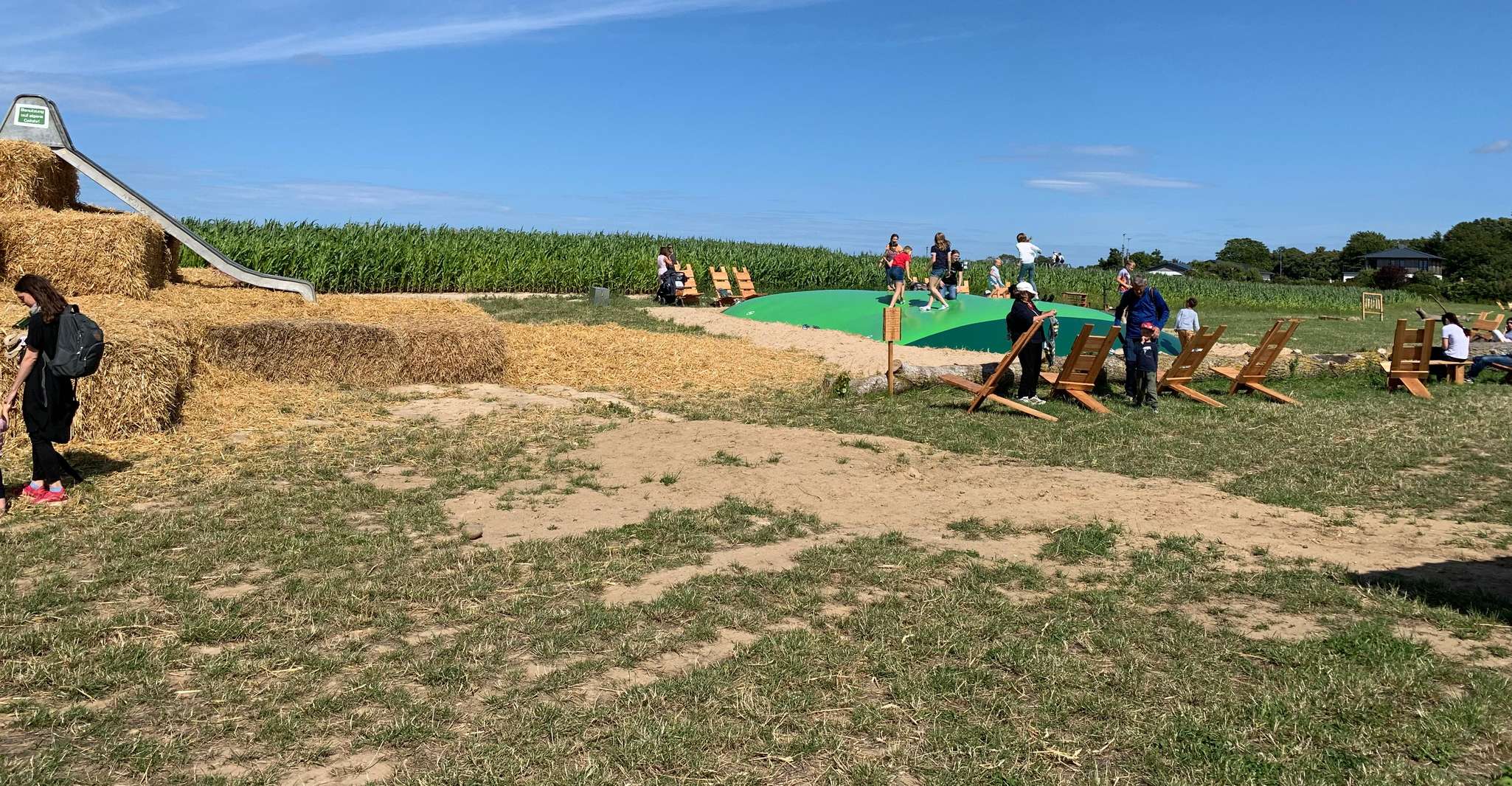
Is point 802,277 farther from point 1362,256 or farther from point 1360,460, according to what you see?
point 1362,256

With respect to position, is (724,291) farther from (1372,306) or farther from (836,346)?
(1372,306)

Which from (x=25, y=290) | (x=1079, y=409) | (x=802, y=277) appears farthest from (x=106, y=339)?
(x=802, y=277)

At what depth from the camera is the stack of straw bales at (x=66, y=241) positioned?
1397cm

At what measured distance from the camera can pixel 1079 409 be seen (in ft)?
41.7

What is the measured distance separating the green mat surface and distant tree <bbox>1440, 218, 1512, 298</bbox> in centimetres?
5341

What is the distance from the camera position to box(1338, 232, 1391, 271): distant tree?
414ft

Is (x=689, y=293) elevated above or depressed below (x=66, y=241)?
below

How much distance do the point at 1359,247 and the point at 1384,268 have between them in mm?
43156

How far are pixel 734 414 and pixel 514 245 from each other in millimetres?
26759

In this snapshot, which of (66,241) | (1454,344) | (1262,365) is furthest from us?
(1454,344)

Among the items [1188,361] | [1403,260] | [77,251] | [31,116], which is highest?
[31,116]

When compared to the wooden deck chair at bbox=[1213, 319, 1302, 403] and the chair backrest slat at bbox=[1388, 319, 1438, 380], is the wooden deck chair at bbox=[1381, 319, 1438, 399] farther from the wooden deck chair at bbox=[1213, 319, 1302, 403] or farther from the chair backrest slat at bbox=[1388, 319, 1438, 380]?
the wooden deck chair at bbox=[1213, 319, 1302, 403]

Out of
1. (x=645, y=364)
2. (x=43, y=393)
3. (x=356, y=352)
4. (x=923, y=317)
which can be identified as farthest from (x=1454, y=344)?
(x=43, y=393)

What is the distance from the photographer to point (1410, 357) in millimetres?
15281
